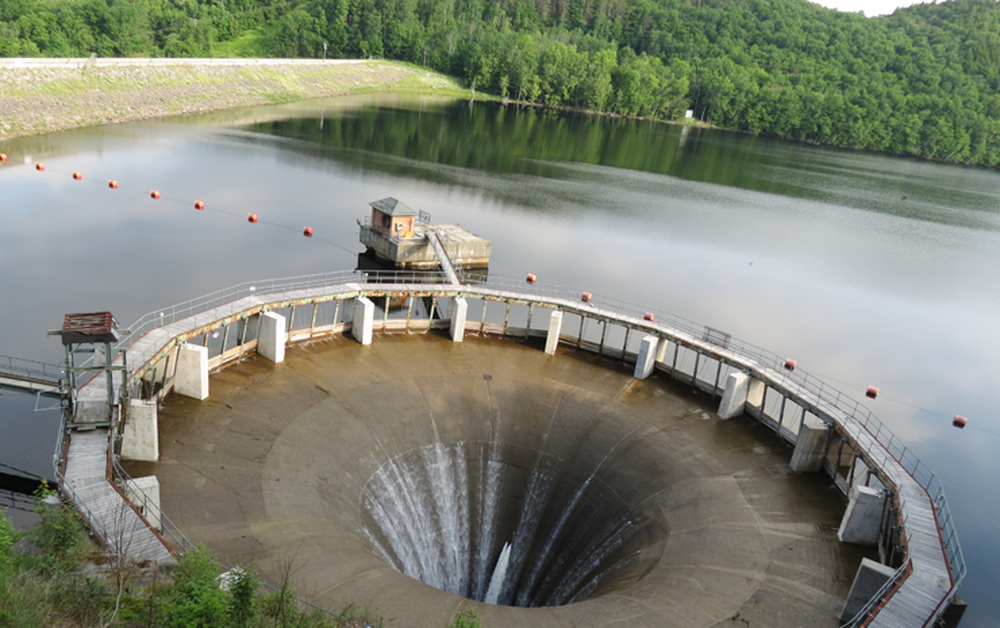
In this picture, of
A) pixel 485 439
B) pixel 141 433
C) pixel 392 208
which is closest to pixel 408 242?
pixel 392 208

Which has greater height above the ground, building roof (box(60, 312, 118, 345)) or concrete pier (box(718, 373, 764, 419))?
building roof (box(60, 312, 118, 345))

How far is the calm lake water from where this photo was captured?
47.8m

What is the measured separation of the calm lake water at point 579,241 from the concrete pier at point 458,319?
69.1 feet

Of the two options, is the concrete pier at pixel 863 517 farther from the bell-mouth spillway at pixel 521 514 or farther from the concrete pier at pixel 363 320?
the concrete pier at pixel 363 320

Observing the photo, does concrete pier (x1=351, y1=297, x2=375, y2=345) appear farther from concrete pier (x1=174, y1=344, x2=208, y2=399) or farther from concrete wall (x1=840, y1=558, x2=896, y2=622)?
concrete wall (x1=840, y1=558, x2=896, y2=622)

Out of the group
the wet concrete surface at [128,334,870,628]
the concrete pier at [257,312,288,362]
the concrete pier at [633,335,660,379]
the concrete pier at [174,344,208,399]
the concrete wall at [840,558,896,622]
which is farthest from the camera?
the concrete pier at [633,335,660,379]

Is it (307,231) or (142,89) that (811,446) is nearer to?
(307,231)

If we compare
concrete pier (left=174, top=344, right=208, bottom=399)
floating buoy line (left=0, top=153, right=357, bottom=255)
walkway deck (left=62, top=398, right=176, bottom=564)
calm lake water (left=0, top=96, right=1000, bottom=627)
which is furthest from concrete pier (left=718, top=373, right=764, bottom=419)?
floating buoy line (left=0, top=153, right=357, bottom=255)

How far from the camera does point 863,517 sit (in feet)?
94.0

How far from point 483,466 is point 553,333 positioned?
10912mm

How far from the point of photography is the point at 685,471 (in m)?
33.9

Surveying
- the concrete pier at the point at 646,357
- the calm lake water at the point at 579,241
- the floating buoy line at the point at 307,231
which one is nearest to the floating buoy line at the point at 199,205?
the floating buoy line at the point at 307,231

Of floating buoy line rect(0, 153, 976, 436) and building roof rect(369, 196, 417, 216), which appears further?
building roof rect(369, 196, 417, 216)

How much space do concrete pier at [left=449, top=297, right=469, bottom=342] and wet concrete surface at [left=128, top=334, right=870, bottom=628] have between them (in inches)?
28.8
